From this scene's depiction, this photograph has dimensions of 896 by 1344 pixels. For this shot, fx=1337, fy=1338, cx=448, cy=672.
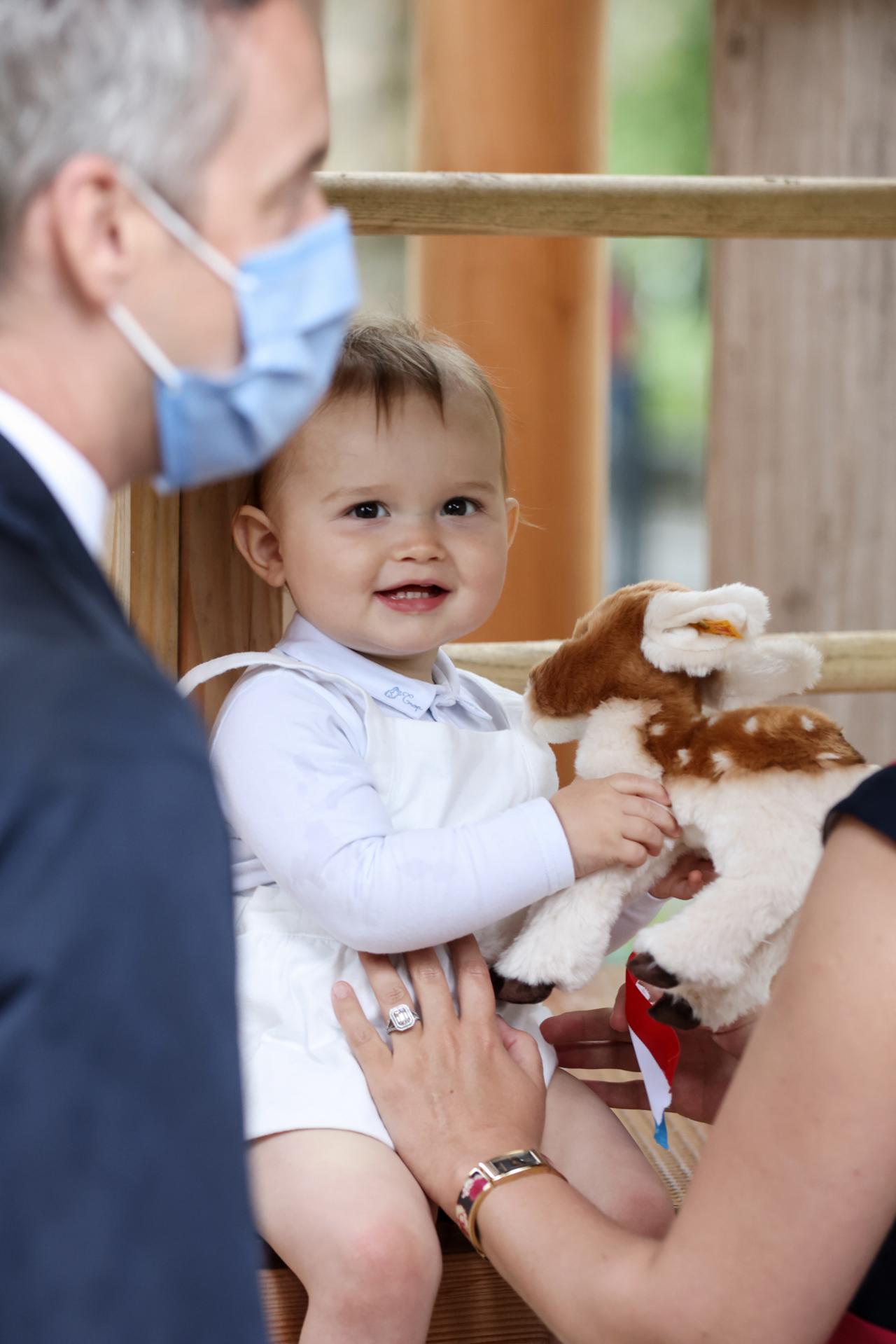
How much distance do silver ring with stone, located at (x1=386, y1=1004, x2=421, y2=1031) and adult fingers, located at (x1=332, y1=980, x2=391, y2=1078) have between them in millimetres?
15

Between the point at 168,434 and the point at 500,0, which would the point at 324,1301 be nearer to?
the point at 168,434

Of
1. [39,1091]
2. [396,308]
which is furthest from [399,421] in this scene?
[39,1091]

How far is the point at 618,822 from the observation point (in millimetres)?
962

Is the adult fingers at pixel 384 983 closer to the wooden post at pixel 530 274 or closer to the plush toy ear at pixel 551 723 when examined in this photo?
the plush toy ear at pixel 551 723

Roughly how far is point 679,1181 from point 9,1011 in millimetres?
940

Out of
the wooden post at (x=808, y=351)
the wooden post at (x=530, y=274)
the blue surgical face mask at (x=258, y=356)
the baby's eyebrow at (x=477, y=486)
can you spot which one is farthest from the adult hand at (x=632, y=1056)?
the wooden post at (x=808, y=351)

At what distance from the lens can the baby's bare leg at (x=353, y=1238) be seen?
881mm

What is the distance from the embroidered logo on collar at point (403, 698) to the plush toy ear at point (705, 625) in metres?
0.25

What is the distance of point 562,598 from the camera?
7.50 ft

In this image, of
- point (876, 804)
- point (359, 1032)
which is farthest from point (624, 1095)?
point (876, 804)

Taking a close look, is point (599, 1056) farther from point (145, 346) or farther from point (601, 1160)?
point (145, 346)

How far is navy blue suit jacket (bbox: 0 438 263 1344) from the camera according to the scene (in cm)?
44

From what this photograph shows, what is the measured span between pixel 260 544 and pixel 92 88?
2.21ft

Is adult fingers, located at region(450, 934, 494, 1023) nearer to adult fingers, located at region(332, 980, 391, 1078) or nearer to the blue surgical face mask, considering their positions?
adult fingers, located at region(332, 980, 391, 1078)
